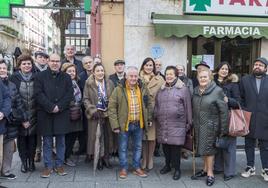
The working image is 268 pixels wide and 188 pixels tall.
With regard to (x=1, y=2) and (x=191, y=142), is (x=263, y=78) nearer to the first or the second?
(x=191, y=142)

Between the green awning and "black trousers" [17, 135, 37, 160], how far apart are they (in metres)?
3.25

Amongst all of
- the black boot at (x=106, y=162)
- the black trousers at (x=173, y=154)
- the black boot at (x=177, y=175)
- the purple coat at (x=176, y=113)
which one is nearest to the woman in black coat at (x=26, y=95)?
the black boot at (x=106, y=162)

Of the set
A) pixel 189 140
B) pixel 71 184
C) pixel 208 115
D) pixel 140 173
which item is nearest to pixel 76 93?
pixel 71 184

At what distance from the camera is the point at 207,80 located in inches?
222

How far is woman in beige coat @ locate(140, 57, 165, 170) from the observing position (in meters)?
6.13

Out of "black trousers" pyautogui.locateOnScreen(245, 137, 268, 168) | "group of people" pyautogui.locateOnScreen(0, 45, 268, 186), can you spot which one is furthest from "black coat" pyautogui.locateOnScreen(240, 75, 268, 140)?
"black trousers" pyautogui.locateOnScreen(245, 137, 268, 168)

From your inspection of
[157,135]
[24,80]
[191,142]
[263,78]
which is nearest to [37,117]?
[24,80]

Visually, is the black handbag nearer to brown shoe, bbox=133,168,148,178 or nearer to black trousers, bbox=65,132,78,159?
brown shoe, bbox=133,168,148,178

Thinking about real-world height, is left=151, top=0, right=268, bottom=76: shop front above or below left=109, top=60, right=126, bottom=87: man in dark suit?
above

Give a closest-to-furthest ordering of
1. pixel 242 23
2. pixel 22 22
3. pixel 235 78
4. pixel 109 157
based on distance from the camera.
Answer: pixel 235 78 → pixel 109 157 → pixel 242 23 → pixel 22 22

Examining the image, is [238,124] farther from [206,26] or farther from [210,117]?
[206,26]

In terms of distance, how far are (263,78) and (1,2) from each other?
9.02 metres

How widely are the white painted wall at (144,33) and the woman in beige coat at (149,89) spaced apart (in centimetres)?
161

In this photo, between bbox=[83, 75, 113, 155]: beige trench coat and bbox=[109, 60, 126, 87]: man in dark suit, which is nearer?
bbox=[83, 75, 113, 155]: beige trench coat
